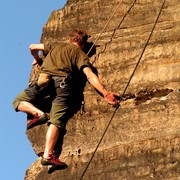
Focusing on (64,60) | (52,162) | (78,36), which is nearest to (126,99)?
(64,60)

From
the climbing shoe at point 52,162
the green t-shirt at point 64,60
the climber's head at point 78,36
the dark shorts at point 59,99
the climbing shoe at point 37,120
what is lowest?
the climbing shoe at point 52,162

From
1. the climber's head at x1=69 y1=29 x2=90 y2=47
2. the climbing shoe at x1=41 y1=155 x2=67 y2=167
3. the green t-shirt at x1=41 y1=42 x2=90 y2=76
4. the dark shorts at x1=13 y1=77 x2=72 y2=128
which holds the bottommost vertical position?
the climbing shoe at x1=41 y1=155 x2=67 y2=167

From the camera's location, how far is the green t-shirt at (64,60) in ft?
32.9

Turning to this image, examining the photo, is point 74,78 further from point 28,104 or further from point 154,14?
point 154,14

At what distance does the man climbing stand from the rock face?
19 cm

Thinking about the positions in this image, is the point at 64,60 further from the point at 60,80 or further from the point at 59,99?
the point at 59,99

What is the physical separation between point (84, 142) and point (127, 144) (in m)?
0.71

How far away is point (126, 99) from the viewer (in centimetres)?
980

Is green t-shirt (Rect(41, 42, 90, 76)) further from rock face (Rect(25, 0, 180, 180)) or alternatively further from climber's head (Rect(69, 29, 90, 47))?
rock face (Rect(25, 0, 180, 180))

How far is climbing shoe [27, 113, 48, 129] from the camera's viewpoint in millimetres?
10047

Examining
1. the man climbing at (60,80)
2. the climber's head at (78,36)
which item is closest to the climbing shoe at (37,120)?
the man climbing at (60,80)

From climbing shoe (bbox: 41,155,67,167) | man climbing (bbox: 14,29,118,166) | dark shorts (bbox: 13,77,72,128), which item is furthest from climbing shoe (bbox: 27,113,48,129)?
climbing shoe (bbox: 41,155,67,167)

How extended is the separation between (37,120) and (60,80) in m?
0.73

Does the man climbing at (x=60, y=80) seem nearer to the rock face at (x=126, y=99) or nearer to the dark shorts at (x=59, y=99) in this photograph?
the dark shorts at (x=59, y=99)
